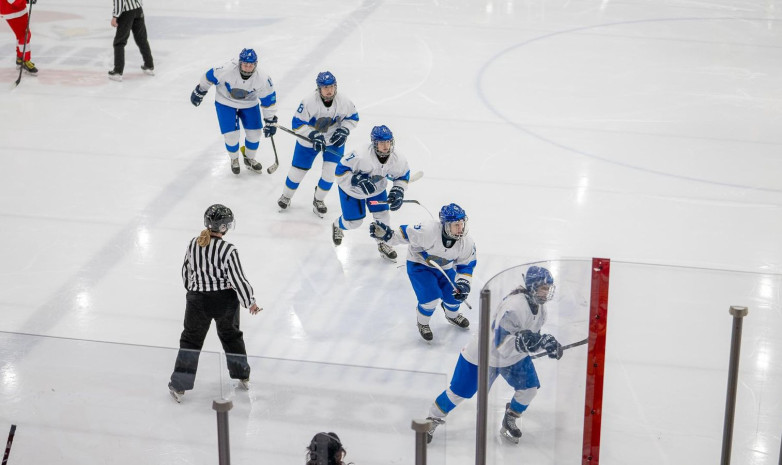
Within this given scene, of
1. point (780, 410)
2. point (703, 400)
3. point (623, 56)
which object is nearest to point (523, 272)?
point (703, 400)

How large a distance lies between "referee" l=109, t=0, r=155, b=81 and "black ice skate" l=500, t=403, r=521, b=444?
6.15 metres

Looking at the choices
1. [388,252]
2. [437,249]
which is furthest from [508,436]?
[388,252]

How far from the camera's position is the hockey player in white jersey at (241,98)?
21.5 ft

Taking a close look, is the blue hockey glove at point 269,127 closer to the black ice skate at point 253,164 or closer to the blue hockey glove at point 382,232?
the black ice skate at point 253,164

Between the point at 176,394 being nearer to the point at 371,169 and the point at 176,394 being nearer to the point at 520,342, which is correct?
the point at 520,342

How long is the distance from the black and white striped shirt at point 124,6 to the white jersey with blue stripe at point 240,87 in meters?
2.23

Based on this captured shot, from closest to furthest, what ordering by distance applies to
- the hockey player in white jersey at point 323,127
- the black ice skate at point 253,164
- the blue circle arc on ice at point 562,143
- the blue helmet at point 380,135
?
the blue helmet at point 380,135
the hockey player in white jersey at point 323,127
the blue circle arc on ice at point 562,143
the black ice skate at point 253,164

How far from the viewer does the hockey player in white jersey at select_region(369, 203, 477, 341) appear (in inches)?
187

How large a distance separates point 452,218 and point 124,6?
193 inches

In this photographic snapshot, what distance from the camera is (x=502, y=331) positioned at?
3.23 meters

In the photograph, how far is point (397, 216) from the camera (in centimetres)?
647

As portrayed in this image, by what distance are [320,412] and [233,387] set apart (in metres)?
0.26

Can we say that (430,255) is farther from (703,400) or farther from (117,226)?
(117,226)

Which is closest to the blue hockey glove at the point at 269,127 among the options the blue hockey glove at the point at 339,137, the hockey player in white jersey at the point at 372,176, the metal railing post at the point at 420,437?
the blue hockey glove at the point at 339,137
